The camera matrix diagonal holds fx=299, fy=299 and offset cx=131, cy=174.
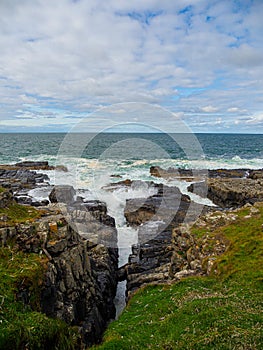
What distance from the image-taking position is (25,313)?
11383mm

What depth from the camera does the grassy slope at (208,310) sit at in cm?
953

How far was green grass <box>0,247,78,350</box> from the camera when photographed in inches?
371

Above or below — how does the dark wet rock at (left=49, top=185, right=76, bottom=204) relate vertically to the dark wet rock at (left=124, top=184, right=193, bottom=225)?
above

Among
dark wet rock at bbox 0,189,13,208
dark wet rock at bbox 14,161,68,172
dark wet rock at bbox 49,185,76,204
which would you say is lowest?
dark wet rock at bbox 49,185,76,204

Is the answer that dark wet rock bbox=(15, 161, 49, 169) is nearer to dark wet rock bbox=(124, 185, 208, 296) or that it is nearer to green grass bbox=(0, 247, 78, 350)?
dark wet rock bbox=(124, 185, 208, 296)

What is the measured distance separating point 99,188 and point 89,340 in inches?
1494

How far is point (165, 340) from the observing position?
10195mm

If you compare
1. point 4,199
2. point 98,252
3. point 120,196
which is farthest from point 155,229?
point 4,199

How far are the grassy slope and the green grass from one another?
68.9 inches

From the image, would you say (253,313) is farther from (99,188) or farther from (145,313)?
(99,188)

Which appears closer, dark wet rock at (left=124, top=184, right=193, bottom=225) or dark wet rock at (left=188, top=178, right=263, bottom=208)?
dark wet rock at (left=124, top=184, right=193, bottom=225)

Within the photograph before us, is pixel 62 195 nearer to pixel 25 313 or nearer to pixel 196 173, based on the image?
pixel 25 313

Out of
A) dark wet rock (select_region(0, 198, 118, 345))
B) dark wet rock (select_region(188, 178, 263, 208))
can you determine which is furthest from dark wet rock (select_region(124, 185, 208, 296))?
dark wet rock (select_region(188, 178, 263, 208))

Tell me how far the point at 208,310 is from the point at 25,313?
22.8 feet
